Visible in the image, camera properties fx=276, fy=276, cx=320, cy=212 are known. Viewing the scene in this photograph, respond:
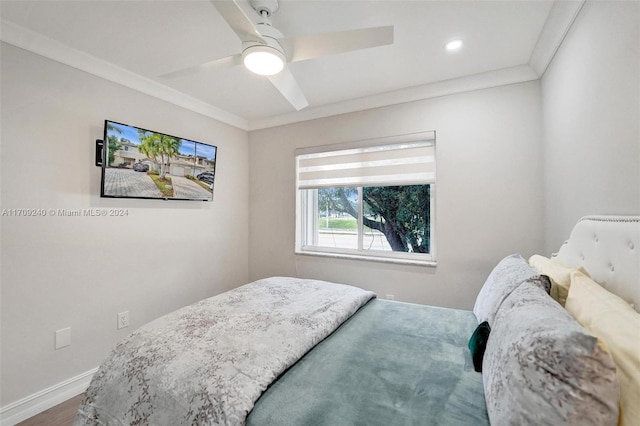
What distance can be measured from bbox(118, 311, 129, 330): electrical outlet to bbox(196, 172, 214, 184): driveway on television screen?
143 centimetres

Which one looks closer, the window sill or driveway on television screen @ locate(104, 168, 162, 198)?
driveway on television screen @ locate(104, 168, 162, 198)

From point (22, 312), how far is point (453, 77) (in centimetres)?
379

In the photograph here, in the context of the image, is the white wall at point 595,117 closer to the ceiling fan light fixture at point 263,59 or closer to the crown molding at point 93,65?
the ceiling fan light fixture at point 263,59

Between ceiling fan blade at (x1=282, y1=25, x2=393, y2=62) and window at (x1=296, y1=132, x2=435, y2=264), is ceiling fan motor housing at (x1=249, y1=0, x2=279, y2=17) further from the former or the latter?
window at (x1=296, y1=132, x2=435, y2=264)

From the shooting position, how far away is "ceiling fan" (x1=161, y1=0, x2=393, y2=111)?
1329 mm

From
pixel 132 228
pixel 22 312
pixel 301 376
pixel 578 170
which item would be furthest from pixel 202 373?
pixel 578 170

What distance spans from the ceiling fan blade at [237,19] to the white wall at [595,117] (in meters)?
1.58

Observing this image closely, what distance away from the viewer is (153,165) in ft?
8.30

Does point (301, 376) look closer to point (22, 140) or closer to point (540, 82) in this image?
point (22, 140)

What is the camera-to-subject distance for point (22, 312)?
73.4 inches

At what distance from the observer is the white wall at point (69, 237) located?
1832 mm

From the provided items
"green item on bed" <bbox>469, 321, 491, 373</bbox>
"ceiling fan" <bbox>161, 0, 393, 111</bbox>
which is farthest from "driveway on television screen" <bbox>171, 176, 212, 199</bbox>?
"green item on bed" <bbox>469, 321, 491, 373</bbox>

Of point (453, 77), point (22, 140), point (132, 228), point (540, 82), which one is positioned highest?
point (453, 77)

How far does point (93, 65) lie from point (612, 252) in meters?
3.41
